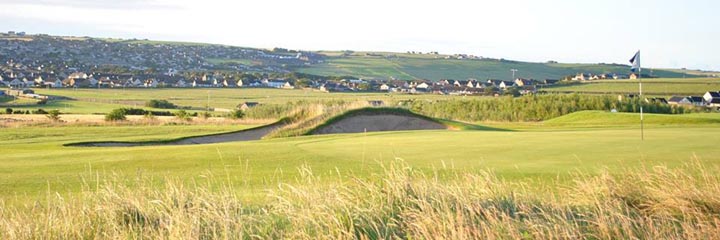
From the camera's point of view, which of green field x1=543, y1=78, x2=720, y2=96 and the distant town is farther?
the distant town

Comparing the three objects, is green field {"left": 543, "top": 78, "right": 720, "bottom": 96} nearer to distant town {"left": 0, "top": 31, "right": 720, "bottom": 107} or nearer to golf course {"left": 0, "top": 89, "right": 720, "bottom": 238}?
distant town {"left": 0, "top": 31, "right": 720, "bottom": 107}

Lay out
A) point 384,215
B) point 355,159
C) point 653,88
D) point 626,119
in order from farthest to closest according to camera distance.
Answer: point 653,88 → point 626,119 → point 355,159 → point 384,215

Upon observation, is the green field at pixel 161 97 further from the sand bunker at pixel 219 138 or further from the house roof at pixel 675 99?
the house roof at pixel 675 99

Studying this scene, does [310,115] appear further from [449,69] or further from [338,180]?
[449,69]

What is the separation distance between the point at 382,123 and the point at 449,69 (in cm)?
14142

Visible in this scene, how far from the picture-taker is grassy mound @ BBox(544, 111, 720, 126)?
132 ft

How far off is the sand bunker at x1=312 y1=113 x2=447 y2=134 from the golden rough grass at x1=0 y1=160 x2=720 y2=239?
86.2 ft

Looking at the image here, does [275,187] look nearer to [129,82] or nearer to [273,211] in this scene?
[273,211]

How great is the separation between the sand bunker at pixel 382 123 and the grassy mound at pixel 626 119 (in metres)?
10.6

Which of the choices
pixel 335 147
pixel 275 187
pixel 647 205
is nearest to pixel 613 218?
pixel 647 205

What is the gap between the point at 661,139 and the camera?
20094mm

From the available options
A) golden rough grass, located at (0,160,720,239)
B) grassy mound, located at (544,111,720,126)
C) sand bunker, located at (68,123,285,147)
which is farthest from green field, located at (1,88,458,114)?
golden rough grass, located at (0,160,720,239)

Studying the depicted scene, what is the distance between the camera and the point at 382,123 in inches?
1468

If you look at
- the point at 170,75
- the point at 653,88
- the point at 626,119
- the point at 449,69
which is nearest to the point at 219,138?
the point at 626,119
